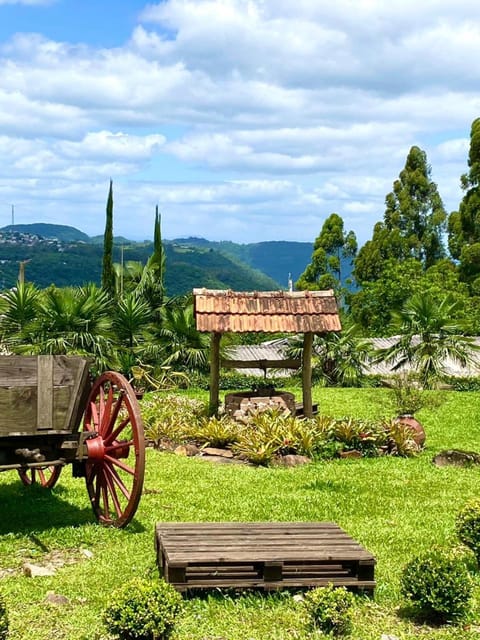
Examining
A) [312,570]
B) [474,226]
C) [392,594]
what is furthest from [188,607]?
[474,226]

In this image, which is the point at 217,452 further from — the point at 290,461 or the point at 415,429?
the point at 415,429

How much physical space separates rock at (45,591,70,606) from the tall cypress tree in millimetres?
24664

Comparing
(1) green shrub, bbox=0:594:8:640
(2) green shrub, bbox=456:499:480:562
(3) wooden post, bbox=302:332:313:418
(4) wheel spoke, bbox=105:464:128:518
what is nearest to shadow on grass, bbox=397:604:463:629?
(2) green shrub, bbox=456:499:480:562

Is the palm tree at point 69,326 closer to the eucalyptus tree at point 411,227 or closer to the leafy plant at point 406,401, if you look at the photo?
the leafy plant at point 406,401

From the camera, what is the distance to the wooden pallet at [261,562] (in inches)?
241

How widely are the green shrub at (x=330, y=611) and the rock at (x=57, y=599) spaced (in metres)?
1.79

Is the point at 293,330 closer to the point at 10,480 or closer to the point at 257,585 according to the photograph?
the point at 10,480

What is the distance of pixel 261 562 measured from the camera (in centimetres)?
615

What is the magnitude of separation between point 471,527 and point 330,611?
2.10 m

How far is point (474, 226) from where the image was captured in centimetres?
4106

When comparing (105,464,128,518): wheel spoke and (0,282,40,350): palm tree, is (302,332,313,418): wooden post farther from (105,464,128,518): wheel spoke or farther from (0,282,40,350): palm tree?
(0,282,40,350): palm tree

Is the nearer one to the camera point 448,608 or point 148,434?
point 448,608

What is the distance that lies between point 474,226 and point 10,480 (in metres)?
34.5

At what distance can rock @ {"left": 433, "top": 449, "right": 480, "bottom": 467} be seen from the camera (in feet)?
40.8
